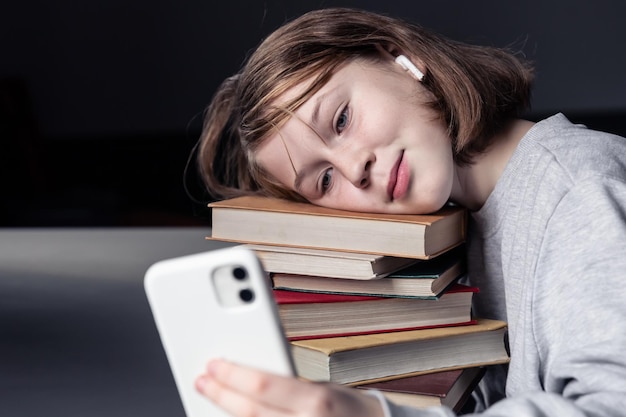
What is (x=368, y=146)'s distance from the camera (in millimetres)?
1039

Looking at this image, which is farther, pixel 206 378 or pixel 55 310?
pixel 55 310

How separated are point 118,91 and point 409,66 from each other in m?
1.97

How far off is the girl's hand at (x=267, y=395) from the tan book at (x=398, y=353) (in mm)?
298

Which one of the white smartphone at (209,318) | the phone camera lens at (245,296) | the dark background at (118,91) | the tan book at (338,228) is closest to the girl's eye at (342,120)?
the tan book at (338,228)

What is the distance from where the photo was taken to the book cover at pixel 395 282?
A: 2.95ft

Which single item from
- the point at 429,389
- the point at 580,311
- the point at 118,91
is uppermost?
the point at 580,311

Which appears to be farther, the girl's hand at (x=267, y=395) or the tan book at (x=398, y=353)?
the tan book at (x=398, y=353)

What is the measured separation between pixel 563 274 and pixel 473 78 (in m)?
0.47

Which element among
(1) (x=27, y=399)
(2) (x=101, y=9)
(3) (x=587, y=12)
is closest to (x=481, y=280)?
(1) (x=27, y=399)

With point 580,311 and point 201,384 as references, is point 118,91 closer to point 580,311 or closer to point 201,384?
point 580,311

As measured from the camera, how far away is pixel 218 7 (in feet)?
8.65

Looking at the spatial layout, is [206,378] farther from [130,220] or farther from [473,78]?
[130,220]

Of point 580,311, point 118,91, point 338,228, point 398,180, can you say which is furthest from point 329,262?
point 118,91

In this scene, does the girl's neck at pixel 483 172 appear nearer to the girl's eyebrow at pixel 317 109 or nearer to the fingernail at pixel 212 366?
the girl's eyebrow at pixel 317 109
